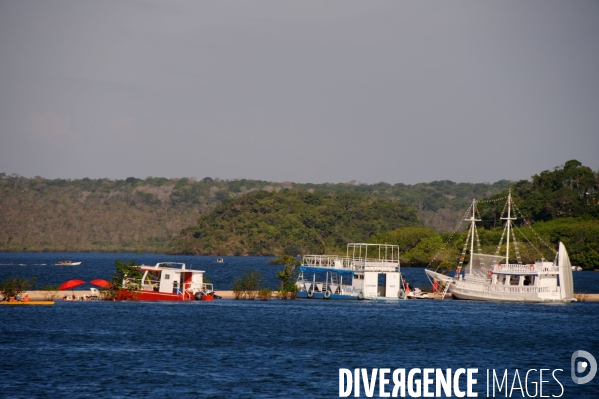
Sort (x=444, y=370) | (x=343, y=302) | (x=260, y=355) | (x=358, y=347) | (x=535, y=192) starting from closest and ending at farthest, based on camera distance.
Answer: (x=444, y=370) → (x=260, y=355) → (x=358, y=347) → (x=343, y=302) → (x=535, y=192)

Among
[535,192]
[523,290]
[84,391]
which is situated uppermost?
[535,192]

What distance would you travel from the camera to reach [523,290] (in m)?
82.3

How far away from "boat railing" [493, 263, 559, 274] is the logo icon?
31.1 m

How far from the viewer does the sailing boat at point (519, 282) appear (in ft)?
264

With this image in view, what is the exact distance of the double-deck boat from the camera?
70875 mm

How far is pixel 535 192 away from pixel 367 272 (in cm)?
10079

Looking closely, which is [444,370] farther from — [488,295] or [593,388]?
[488,295]

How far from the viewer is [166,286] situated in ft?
237

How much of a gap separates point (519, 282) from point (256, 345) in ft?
137

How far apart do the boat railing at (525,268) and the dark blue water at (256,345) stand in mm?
6072

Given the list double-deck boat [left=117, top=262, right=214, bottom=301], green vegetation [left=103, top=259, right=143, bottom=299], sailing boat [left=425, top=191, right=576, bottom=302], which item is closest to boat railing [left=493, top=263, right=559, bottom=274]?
sailing boat [left=425, top=191, right=576, bottom=302]

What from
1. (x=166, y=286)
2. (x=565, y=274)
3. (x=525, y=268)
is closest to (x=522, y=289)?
(x=525, y=268)

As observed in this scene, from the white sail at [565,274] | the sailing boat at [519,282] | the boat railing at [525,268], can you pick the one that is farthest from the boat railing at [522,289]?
the boat railing at [525,268]

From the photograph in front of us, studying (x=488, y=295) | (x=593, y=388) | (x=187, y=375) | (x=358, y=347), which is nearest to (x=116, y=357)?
(x=187, y=375)
